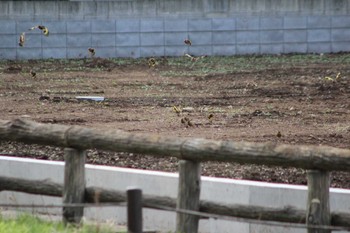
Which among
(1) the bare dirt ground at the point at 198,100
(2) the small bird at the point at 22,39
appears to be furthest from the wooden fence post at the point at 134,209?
(2) the small bird at the point at 22,39

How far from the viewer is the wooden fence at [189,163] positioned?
27.1ft

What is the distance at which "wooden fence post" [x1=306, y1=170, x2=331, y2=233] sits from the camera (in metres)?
8.28

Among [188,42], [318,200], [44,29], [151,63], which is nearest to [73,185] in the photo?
[318,200]

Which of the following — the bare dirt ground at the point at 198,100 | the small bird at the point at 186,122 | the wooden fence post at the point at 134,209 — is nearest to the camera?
the wooden fence post at the point at 134,209

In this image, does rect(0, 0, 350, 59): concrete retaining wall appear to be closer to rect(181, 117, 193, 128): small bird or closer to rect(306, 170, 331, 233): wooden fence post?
rect(181, 117, 193, 128): small bird

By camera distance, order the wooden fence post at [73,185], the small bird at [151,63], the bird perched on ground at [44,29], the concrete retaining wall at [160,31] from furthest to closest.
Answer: the concrete retaining wall at [160,31]
the bird perched on ground at [44,29]
the small bird at [151,63]
the wooden fence post at [73,185]

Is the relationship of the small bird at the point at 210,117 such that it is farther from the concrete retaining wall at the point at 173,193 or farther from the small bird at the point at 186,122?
the concrete retaining wall at the point at 173,193

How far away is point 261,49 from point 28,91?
773 centimetres

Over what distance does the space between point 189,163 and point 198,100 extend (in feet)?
28.0

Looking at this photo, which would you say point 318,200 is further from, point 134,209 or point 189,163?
point 134,209

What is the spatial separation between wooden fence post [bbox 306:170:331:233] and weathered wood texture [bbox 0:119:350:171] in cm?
11

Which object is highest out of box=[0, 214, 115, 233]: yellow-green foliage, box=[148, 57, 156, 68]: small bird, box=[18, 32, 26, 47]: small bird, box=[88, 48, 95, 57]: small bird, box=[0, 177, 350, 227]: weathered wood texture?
box=[18, 32, 26, 47]: small bird

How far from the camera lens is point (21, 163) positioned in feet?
34.5

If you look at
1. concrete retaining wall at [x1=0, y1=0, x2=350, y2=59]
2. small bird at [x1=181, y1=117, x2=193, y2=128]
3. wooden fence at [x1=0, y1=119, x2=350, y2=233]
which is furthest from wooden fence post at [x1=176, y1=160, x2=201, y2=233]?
concrete retaining wall at [x1=0, y1=0, x2=350, y2=59]
